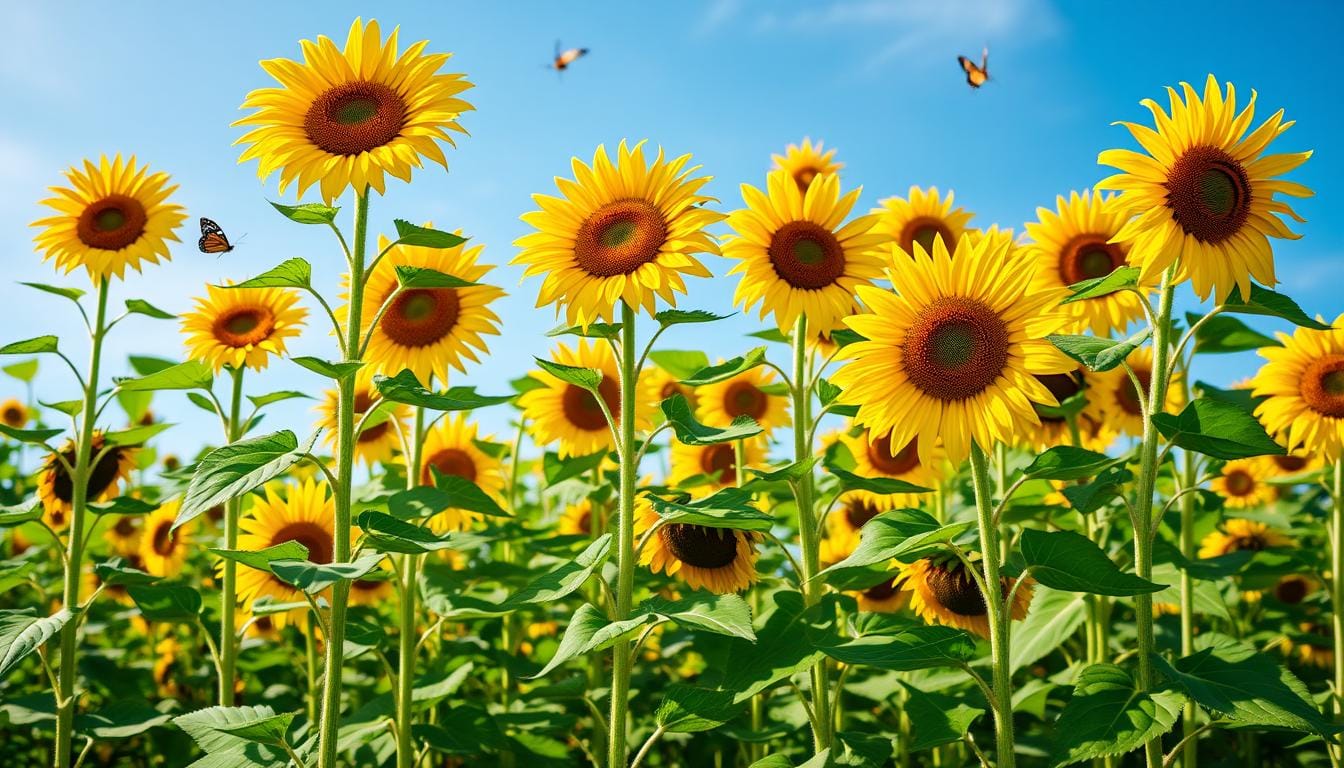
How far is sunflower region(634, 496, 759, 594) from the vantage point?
4023 millimetres

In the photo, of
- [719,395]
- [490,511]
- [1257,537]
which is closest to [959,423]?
[490,511]

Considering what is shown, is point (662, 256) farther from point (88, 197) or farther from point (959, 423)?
point (88, 197)

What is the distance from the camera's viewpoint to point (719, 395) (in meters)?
5.86

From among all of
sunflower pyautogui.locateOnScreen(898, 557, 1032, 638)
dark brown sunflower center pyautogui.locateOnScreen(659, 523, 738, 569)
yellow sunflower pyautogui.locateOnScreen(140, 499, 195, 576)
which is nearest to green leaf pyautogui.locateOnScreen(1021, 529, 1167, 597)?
sunflower pyautogui.locateOnScreen(898, 557, 1032, 638)

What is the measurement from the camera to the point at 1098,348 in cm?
307

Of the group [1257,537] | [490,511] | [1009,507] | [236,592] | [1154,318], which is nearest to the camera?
[1154,318]

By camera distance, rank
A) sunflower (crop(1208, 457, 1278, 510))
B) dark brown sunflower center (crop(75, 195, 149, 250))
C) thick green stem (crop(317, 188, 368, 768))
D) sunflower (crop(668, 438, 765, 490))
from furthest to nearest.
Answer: sunflower (crop(1208, 457, 1278, 510)) → sunflower (crop(668, 438, 765, 490)) → dark brown sunflower center (crop(75, 195, 149, 250)) → thick green stem (crop(317, 188, 368, 768))

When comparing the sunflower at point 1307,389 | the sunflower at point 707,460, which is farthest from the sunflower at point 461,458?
the sunflower at point 1307,389

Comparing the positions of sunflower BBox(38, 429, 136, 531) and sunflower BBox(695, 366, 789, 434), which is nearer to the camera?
sunflower BBox(38, 429, 136, 531)

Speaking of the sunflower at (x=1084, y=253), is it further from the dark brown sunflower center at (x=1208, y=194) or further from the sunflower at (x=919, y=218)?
the dark brown sunflower center at (x=1208, y=194)

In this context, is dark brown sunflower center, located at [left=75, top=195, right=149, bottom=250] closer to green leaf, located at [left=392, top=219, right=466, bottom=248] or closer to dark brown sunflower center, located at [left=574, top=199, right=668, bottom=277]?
green leaf, located at [left=392, top=219, right=466, bottom=248]

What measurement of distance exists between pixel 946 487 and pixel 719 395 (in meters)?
1.53

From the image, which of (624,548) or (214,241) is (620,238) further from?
(214,241)

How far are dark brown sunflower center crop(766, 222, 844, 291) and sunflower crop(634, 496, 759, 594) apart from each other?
1059 millimetres
